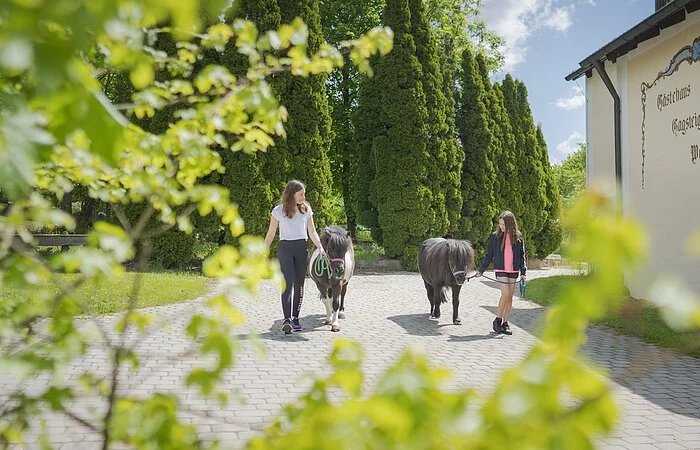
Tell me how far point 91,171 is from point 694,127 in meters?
11.2

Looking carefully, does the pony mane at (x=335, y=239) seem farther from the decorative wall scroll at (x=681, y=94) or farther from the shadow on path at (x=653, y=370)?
the decorative wall scroll at (x=681, y=94)

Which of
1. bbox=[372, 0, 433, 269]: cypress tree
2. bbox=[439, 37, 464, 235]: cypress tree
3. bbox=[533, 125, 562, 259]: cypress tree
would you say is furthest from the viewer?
bbox=[533, 125, 562, 259]: cypress tree

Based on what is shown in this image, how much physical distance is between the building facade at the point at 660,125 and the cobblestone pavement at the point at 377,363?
2.70 metres

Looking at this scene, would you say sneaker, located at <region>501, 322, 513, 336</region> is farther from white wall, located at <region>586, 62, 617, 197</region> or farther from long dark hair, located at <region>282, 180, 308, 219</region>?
white wall, located at <region>586, 62, 617, 197</region>

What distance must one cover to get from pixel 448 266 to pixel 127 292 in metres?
5.88

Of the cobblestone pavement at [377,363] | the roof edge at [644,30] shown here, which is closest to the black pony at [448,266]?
the cobblestone pavement at [377,363]

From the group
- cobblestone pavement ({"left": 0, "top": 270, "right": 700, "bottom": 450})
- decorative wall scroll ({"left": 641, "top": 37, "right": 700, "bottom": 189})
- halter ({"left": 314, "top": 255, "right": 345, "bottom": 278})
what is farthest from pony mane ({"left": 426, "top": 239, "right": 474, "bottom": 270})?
decorative wall scroll ({"left": 641, "top": 37, "right": 700, "bottom": 189})

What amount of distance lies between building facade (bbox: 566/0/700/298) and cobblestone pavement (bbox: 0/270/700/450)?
2.70 m

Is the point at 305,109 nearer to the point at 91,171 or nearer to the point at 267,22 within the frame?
the point at 267,22

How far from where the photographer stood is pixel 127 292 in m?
11.6

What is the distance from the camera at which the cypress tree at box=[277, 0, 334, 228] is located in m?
19.2

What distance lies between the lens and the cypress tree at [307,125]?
19250mm

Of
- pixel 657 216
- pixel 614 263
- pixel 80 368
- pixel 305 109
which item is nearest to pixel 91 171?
pixel 614 263

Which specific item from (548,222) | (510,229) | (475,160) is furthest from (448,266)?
(548,222)
